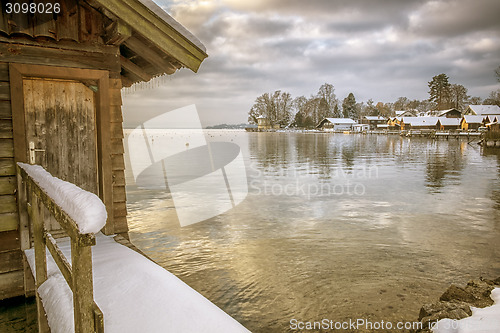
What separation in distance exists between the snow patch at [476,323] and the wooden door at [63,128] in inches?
212

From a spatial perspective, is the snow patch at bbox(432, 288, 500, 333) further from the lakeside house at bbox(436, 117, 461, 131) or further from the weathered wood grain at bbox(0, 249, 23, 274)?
the lakeside house at bbox(436, 117, 461, 131)

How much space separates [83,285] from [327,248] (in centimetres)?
667

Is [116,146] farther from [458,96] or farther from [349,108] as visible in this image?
[458,96]

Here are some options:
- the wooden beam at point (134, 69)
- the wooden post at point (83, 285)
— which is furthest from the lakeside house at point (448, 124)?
the wooden post at point (83, 285)

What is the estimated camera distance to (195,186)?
53.5 feet

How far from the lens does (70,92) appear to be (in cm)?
535

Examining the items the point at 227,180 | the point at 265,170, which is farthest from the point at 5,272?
the point at 265,170

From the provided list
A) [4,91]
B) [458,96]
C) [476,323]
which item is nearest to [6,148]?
[4,91]

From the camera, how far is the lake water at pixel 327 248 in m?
5.43

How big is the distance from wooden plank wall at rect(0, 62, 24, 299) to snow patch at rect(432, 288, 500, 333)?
566 cm

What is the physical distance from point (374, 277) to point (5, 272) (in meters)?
6.08

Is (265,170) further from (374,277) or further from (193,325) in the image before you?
(193,325)

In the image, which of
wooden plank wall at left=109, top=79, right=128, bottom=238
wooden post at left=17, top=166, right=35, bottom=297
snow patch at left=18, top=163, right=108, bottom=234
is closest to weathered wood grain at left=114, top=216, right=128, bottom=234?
wooden plank wall at left=109, top=79, right=128, bottom=238

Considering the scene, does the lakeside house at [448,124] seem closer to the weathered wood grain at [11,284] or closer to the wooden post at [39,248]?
the weathered wood grain at [11,284]
